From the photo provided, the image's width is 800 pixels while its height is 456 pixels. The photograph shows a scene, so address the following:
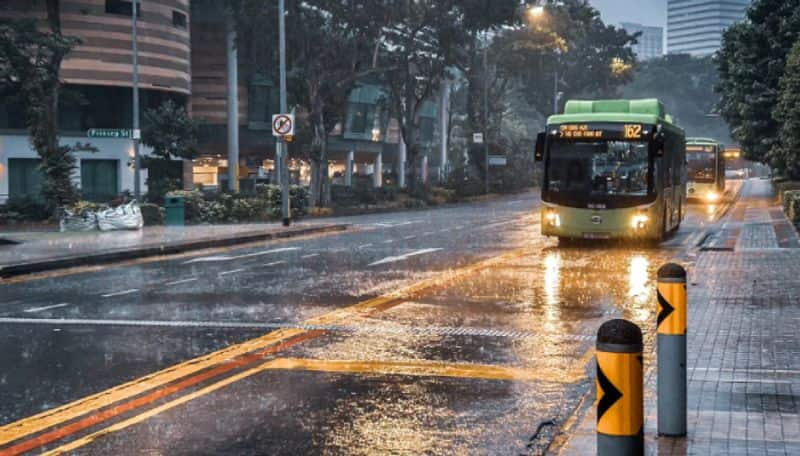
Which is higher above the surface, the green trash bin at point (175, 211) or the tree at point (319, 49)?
the tree at point (319, 49)

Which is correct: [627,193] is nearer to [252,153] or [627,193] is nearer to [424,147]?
[252,153]

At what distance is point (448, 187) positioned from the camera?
6362cm

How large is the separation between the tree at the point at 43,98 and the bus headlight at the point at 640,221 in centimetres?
2016

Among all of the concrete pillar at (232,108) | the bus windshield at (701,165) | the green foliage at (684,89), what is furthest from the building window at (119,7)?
the green foliage at (684,89)

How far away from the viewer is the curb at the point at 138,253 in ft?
62.6

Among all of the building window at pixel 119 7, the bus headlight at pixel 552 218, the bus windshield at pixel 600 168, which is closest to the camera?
the bus windshield at pixel 600 168

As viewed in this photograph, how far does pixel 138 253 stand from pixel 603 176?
10631 mm

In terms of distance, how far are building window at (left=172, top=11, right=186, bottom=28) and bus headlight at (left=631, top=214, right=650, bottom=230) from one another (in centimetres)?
4022

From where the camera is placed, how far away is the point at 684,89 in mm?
144875

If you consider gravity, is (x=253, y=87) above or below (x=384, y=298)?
above

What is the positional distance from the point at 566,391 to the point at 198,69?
60.0 metres

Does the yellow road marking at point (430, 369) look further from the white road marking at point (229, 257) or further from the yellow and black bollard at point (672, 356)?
the white road marking at point (229, 257)

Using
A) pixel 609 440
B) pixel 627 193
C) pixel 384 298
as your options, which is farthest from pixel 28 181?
pixel 609 440

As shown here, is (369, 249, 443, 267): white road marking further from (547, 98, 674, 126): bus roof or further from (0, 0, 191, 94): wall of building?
(0, 0, 191, 94): wall of building
